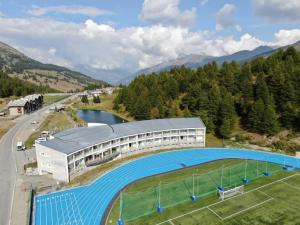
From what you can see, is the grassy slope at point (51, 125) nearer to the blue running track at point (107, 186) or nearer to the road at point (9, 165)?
the road at point (9, 165)

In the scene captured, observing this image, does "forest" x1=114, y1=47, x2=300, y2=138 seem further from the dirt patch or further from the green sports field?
the dirt patch

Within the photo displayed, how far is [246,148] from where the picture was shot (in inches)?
2029

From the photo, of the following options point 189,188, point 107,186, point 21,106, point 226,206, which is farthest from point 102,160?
point 21,106

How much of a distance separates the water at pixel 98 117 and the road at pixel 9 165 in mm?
22446

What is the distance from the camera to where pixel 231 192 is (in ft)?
108

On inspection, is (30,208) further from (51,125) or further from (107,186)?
(51,125)

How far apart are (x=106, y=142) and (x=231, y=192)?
21256mm

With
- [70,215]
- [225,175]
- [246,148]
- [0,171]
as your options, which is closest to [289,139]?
[246,148]

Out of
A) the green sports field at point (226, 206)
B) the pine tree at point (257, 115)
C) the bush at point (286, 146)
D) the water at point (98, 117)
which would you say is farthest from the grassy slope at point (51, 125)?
the bush at point (286, 146)

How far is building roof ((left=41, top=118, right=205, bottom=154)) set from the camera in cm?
3900

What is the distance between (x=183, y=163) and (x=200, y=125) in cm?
1142

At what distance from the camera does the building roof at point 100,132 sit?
128ft

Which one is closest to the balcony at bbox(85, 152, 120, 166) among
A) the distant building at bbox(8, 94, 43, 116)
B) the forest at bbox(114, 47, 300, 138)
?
the forest at bbox(114, 47, 300, 138)

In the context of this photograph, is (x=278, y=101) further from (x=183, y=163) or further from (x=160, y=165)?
(x=160, y=165)
